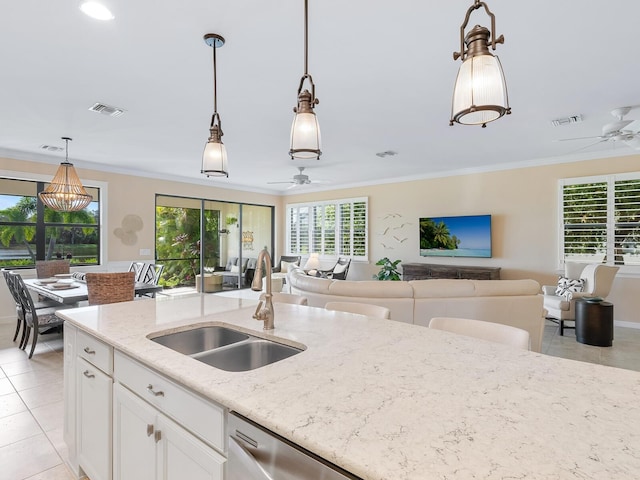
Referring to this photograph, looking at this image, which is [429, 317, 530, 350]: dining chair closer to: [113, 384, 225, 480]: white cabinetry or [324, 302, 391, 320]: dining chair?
[324, 302, 391, 320]: dining chair

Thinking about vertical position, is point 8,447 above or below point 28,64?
below

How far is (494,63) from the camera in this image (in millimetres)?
1212

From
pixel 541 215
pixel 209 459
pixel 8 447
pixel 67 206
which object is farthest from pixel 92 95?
pixel 541 215

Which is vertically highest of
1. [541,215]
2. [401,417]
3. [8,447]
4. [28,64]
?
[28,64]

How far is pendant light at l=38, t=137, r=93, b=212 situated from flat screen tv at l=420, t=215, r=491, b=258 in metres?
5.80

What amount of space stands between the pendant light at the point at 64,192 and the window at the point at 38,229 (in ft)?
4.17

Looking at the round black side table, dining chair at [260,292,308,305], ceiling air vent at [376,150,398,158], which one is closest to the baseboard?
the round black side table

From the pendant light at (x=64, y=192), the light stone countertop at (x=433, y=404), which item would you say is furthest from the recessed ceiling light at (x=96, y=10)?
the pendant light at (x=64, y=192)

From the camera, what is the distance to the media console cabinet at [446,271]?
5.84 meters

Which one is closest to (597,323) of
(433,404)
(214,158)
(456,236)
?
(456,236)

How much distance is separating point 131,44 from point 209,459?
8.72ft

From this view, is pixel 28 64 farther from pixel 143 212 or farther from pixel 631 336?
pixel 631 336

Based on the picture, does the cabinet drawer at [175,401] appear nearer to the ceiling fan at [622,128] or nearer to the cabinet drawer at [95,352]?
the cabinet drawer at [95,352]

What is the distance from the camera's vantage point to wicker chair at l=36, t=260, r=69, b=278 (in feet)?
16.8
